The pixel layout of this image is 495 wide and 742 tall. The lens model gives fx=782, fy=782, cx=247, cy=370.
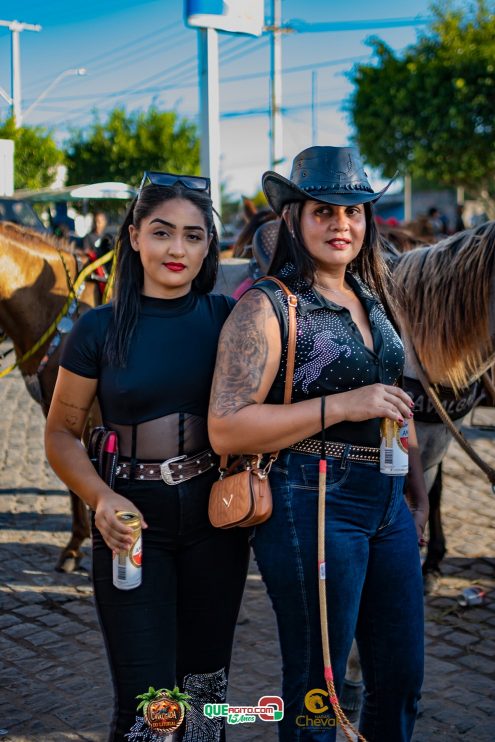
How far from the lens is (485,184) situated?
2316cm

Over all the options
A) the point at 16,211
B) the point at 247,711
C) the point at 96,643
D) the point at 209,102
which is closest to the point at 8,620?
the point at 96,643

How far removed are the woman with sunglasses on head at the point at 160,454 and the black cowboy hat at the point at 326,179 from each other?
27cm

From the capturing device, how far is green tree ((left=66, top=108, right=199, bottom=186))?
33.5 meters

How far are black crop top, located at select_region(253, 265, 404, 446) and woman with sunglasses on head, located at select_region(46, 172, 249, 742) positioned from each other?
0.27 m

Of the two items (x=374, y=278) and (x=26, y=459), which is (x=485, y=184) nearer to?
(x=26, y=459)

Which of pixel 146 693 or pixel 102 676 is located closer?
pixel 146 693

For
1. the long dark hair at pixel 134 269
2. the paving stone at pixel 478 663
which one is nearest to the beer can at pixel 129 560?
A: the long dark hair at pixel 134 269

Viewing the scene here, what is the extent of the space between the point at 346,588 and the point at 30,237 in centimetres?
→ 360

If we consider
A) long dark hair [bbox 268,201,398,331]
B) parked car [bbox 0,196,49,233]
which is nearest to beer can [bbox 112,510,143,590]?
long dark hair [bbox 268,201,398,331]

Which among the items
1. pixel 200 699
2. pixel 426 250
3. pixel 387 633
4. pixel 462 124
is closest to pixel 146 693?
pixel 200 699

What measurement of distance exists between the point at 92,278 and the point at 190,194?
2723mm

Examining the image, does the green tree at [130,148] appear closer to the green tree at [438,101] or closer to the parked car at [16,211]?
the green tree at [438,101]

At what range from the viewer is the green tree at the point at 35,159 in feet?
91.6

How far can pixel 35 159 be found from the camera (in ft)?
94.6
